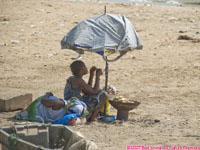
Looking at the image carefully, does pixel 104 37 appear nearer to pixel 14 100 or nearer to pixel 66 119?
pixel 66 119

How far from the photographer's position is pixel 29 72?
415 inches

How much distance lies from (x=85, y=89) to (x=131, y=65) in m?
4.24

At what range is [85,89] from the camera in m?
7.04

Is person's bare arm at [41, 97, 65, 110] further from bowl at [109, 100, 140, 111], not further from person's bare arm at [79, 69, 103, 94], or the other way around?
bowl at [109, 100, 140, 111]

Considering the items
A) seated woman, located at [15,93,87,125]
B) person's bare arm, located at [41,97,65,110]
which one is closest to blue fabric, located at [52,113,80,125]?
seated woman, located at [15,93,87,125]

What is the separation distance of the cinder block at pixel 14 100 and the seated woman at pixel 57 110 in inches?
23.0

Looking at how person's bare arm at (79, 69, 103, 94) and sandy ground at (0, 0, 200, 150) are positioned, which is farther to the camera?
person's bare arm at (79, 69, 103, 94)

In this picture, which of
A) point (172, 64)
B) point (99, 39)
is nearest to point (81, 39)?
point (99, 39)

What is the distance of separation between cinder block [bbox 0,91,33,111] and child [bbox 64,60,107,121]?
0.90 meters

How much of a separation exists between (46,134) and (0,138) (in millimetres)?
524

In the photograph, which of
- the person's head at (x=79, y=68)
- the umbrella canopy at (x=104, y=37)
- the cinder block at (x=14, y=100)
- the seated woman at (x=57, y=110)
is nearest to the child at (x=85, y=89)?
the person's head at (x=79, y=68)

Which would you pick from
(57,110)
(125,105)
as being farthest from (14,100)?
(125,105)

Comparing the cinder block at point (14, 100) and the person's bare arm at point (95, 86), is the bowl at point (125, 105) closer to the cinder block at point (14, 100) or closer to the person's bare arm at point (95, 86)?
the person's bare arm at point (95, 86)

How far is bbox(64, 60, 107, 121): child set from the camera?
6.98 meters
